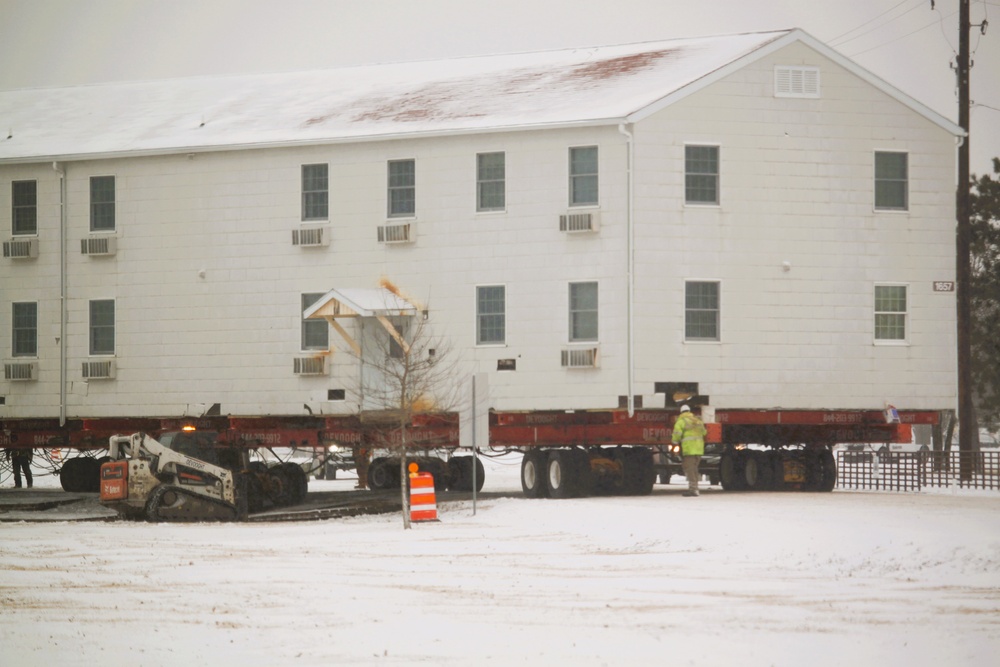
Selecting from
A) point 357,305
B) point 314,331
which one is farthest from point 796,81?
point 314,331

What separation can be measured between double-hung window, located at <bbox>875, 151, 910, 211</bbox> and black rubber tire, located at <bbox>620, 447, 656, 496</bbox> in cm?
746

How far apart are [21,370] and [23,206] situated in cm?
398

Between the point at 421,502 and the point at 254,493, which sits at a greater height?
the point at 421,502

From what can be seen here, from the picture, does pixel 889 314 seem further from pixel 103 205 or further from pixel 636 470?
pixel 103 205

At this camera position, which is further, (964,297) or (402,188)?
(964,297)

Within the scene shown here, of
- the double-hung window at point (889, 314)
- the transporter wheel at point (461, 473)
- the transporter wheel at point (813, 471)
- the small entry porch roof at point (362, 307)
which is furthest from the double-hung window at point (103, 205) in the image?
the double-hung window at point (889, 314)

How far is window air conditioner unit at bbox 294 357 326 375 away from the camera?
115ft

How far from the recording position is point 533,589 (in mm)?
19422

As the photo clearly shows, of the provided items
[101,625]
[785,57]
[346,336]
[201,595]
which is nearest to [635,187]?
[785,57]

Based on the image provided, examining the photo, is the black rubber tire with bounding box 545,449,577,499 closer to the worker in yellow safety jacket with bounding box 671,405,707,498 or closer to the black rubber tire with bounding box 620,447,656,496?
the black rubber tire with bounding box 620,447,656,496

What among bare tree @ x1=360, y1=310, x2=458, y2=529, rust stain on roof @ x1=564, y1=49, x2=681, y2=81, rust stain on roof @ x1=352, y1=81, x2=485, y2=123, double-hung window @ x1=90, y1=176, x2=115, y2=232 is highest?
rust stain on roof @ x1=564, y1=49, x2=681, y2=81

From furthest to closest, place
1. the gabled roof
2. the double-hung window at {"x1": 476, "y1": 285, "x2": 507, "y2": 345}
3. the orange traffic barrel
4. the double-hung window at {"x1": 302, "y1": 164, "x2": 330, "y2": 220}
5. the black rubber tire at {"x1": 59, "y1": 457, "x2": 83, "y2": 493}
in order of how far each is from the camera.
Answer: the black rubber tire at {"x1": 59, "y1": 457, "x2": 83, "y2": 493} < the double-hung window at {"x1": 302, "y1": 164, "x2": 330, "y2": 220} < the gabled roof < the double-hung window at {"x1": 476, "y1": 285, "x2": 507, "y2": 345} < the orange traffic barrel

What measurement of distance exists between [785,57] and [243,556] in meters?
17.3

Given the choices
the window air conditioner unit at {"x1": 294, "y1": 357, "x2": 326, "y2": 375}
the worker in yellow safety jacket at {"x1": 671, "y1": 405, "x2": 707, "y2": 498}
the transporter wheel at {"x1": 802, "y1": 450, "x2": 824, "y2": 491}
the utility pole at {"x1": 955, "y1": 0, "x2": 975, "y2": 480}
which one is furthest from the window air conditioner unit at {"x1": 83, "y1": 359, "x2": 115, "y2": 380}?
the utility pole at {"x1": 955, "y1": 0, "x2": 975, "y2": 480}
